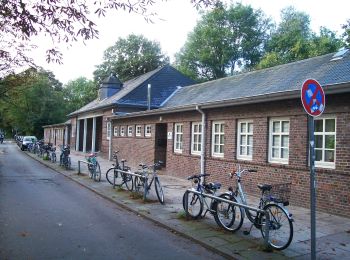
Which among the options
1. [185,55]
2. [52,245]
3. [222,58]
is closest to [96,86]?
[185,55]

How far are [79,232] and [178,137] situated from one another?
10.6m

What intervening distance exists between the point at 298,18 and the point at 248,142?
1817 inches

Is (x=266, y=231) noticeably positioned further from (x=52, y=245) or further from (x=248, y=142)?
(x=248, y=142)

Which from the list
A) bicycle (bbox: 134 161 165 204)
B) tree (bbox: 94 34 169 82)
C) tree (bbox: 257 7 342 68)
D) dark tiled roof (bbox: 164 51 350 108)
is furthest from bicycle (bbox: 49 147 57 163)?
tree (bbox: 94 34 169 82)

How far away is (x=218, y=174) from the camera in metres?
14.8

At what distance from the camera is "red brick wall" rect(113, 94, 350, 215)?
9.91 meters

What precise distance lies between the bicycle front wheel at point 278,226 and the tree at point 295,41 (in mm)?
33019

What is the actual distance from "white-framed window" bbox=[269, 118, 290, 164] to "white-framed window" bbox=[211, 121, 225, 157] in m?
2.65

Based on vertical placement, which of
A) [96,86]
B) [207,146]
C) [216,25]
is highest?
[216,25]

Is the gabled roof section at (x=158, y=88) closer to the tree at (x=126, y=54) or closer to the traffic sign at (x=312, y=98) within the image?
the traffic sign at (x=312, y=98)

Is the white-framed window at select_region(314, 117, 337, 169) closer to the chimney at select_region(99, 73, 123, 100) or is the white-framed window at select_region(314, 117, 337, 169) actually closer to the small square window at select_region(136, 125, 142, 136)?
the small square window at select_region(136, 125, 142, 136)

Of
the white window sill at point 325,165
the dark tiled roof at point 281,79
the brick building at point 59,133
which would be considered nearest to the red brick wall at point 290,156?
the white window sill at point 325,165

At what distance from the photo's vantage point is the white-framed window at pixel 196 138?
16391mm

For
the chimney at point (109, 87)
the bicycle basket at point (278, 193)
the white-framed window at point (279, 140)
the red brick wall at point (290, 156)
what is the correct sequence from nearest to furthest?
the bicycle basket at point (278, 193) < the red brick wall at point (290, 156) < the white-framed window at point (279, 140) < the chimney at point (109, 87)
